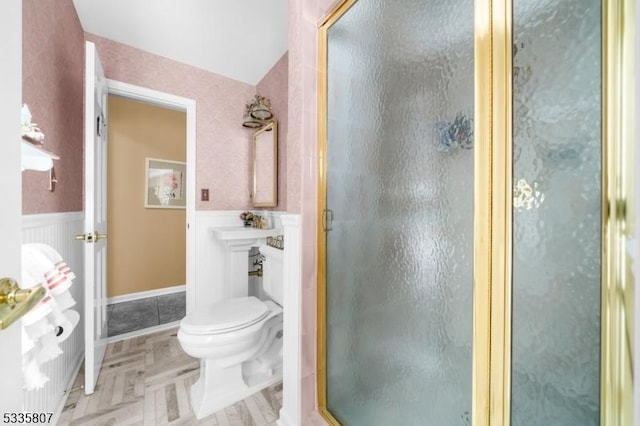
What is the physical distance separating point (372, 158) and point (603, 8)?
628 millimetres

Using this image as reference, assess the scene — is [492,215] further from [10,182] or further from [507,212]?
[10,182]

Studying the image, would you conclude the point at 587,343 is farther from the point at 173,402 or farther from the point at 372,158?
the point at 173,402

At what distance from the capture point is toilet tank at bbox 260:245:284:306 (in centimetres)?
170

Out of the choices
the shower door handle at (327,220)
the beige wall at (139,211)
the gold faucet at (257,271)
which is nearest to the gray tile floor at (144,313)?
the beige wall at (139,211)

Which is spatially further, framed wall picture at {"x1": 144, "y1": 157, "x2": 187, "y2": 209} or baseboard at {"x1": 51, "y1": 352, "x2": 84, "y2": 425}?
framed wall picture at {"x1": 144, "y1": 157, "x2": 187, "y2": 209}

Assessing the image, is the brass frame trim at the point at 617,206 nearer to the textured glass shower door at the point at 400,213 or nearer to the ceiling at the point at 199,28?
the textured glass shower door at the point at 400,213

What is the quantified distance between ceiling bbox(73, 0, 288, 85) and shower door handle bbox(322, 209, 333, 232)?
1486mm

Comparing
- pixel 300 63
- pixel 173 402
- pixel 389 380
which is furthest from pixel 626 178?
pixel 173 402

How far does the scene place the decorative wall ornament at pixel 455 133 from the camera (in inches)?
27.7

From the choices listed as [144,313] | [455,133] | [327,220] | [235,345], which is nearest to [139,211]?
[144,313]

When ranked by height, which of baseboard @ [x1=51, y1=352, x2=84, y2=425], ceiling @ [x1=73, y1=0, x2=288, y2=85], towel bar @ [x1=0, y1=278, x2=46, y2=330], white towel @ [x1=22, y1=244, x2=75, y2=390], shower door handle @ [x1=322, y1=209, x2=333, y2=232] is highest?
ceiling @ [x1=73, y1=0, x2=288, y2=85]

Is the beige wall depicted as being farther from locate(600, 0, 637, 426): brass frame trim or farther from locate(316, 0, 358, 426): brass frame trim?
locate(600, 0, 637, 426): brass frame trim

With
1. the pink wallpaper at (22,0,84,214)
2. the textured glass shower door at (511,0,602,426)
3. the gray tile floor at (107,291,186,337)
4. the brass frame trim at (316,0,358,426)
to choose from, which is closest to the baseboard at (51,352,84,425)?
the gray tile floor at (107,291,186,337)

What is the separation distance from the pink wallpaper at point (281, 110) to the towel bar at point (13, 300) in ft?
5.96
